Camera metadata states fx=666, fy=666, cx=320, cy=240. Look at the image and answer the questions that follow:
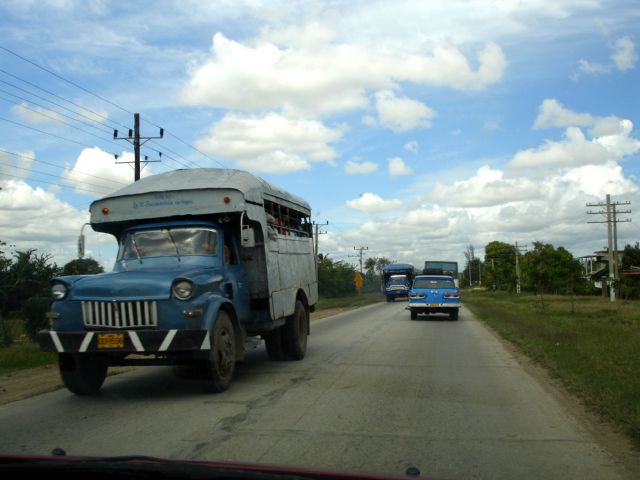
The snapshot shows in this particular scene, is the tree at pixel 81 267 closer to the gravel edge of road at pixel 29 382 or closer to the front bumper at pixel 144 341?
the gravel edge of road at pixel 29 382

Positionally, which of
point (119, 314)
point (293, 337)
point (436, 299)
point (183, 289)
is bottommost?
point (293, 337)

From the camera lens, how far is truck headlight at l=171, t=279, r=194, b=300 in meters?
8.34

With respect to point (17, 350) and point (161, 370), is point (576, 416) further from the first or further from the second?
point (17, 350)

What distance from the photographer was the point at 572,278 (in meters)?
63.6

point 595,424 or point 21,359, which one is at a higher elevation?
point 21,359

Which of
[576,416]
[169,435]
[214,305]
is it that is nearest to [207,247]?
[214,305]

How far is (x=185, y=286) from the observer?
27.4ft

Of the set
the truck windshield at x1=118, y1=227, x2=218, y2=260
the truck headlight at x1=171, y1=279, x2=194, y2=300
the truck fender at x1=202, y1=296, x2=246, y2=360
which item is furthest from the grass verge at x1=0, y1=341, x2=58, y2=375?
the truck headlight at x1=171, y1=279, x2=194, y2=300

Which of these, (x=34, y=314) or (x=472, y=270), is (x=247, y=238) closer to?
(x=34, y=314)

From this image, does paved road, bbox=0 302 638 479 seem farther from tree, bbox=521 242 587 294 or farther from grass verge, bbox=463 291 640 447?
tree, bbox=521 242 587 294

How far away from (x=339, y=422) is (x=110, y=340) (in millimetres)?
3077

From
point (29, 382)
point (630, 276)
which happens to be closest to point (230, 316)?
point (29, 382)

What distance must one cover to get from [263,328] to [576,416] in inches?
201

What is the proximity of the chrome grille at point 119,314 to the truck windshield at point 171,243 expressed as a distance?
5.23 feet
